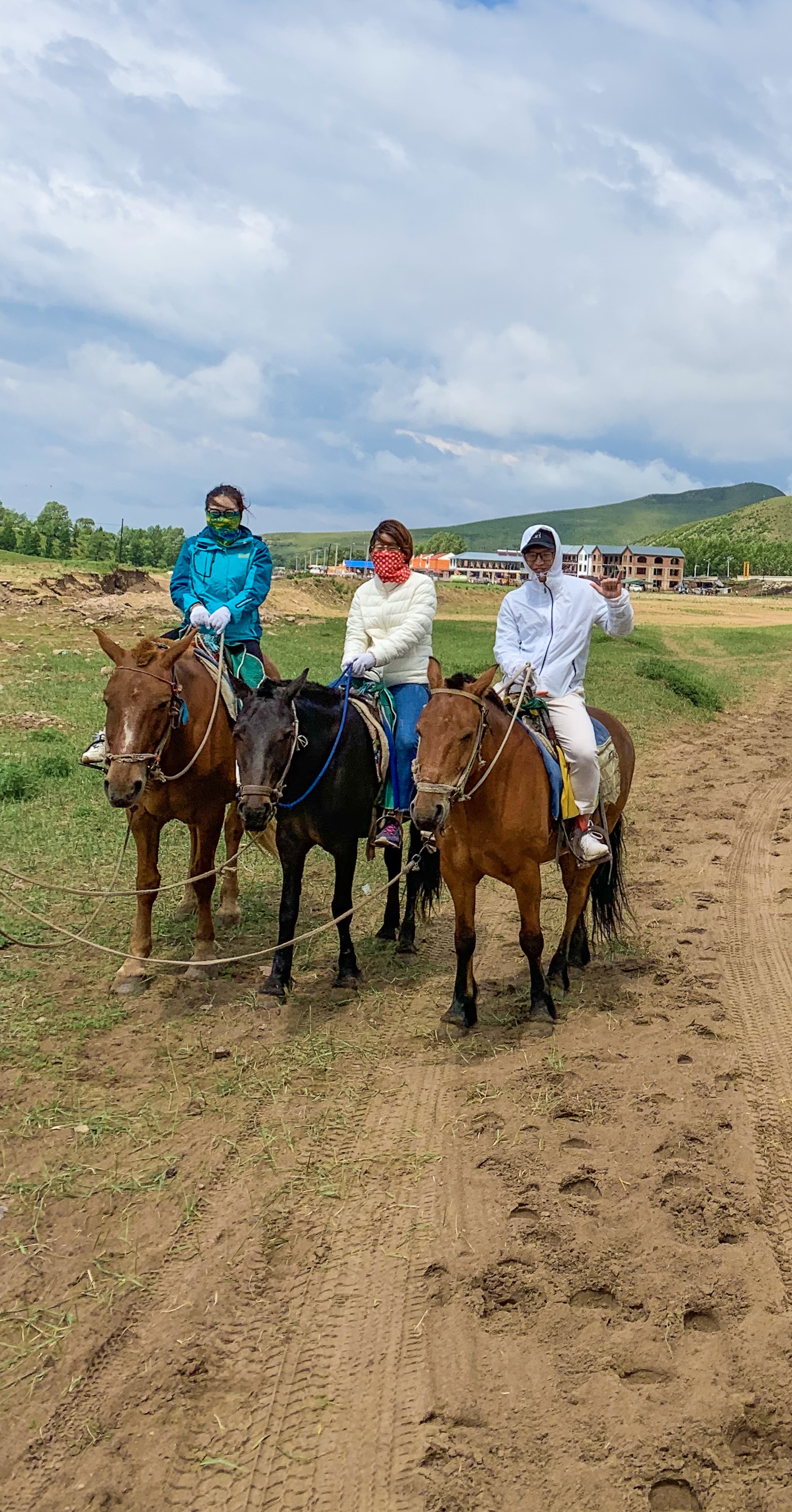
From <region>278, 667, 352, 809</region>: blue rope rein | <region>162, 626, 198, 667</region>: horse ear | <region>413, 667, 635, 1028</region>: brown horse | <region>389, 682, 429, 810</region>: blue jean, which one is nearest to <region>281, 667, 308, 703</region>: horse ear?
<region>278, 667, 352, 809</region>: blue rope rein

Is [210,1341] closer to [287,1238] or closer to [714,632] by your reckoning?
[287,1238]

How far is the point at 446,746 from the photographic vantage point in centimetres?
520

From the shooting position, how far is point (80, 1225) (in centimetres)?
395

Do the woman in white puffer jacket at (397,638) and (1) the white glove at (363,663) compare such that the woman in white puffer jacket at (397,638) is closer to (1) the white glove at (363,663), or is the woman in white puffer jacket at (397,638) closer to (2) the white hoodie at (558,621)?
(1) the white glove at (363,663)

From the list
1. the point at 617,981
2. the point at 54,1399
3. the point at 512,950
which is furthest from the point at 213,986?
the point at 54,1399

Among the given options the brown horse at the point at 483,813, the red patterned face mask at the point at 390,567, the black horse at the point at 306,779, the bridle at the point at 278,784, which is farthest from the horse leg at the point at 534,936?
the red patterned face mask at the point at 390,567

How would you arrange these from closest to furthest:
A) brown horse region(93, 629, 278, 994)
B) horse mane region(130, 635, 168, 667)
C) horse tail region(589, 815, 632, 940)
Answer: brown horse region(93, 629, 278, 994) < horse mane region(130, 635, 168, 667) < horse tail region(589, 815, 632, 940)

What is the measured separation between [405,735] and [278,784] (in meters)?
1.54

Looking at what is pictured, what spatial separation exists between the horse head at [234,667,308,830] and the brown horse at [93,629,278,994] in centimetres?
52

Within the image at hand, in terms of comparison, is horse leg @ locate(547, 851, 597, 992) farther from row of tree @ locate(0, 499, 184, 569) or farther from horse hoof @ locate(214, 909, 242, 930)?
row of tree @ locate(0, 499, 184, 569)

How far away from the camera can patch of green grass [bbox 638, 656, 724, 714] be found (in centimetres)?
1886

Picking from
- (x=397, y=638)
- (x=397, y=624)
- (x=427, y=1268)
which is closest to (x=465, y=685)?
(x=397, y=638)

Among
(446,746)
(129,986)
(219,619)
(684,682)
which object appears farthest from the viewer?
(684,682)

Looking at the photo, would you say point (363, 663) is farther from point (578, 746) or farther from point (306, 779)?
point (578, 746)
